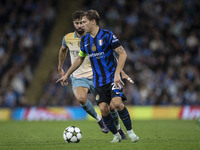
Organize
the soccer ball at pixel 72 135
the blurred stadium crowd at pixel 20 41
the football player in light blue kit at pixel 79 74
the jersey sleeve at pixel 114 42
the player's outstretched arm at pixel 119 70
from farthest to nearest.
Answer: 1. the blurred stadium crowd at pixel 20 41
2. the football player in light blue kit at pixel 79 74
3. the soccer ball at pixel 72 135
4. the jersey sleeve at pixel 114 42
5. the player's outstretched arm at pixel 119 70

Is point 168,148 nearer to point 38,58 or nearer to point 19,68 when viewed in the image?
point 19,68

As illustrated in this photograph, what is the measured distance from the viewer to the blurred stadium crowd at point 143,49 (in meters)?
18.4

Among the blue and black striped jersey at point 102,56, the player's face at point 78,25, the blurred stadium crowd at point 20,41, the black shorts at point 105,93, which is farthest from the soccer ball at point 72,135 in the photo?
the blurred stadium crowd at point 20,41

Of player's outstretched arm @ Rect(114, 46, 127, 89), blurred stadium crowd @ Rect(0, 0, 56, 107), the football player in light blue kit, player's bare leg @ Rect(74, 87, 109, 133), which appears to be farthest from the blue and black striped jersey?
blurred stadium crowd @ Rect(0, 0, 56, 107)

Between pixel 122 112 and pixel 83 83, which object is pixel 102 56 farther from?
pixel 83 83

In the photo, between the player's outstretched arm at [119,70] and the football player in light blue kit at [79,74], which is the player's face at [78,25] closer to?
the football player in light blue kit at [79,74]

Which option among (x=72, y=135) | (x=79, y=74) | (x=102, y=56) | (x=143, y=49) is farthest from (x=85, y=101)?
(x=143, y=49)

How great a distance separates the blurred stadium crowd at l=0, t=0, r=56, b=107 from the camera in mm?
18328

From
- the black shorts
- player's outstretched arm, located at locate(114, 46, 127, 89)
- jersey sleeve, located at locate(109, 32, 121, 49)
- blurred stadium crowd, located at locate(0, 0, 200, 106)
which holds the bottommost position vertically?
blurred stadium crowd, located at locate(0, 0, 200, 106)

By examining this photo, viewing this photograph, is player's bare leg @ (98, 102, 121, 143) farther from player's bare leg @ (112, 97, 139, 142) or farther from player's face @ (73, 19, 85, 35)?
player's face @ (73, 19, 85, 35)

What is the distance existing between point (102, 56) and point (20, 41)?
13.3 meters

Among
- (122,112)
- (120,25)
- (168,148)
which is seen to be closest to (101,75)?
(122,112)

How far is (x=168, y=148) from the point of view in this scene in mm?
6648

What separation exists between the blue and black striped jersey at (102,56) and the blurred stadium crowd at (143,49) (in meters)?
10.6
